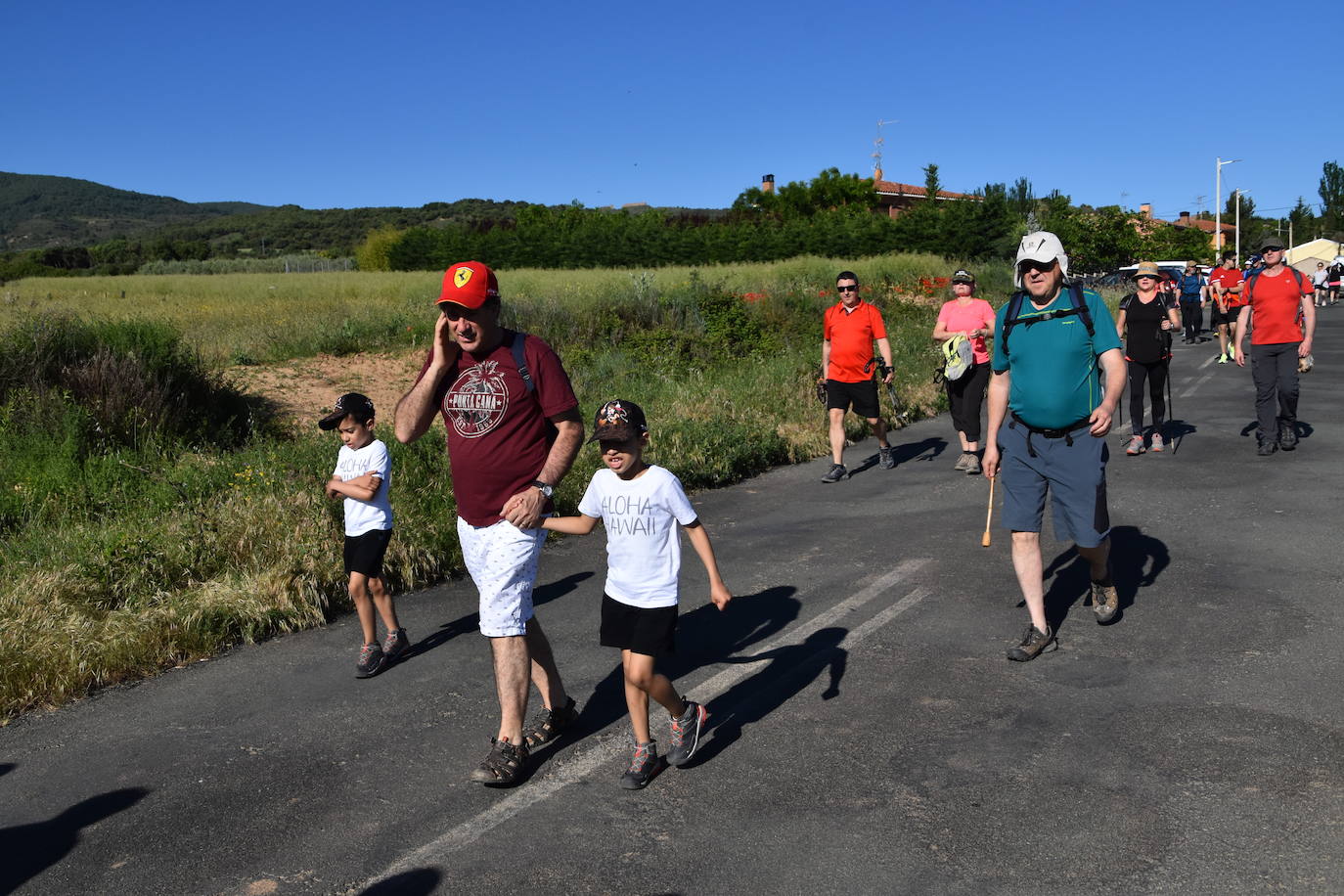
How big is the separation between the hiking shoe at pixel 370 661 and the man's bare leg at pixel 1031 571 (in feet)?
10.7

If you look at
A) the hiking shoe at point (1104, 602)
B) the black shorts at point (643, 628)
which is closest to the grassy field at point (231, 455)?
the black shorts at point (643, 628)

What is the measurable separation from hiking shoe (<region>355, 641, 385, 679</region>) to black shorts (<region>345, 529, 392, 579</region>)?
0.36 metres

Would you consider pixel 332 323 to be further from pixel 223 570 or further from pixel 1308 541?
pixel 1308 541

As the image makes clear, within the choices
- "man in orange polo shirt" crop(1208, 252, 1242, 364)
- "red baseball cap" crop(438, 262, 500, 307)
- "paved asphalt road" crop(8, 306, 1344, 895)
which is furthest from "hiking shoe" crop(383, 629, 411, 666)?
"man in orange polo shirt" crop(1208, 252, 1242, 364)

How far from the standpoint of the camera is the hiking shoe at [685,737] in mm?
4402

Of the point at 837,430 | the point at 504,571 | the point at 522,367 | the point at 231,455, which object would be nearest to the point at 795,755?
the point at 504,571

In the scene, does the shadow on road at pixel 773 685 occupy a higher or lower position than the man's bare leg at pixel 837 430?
lower

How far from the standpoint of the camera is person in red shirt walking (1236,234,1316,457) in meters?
10.5

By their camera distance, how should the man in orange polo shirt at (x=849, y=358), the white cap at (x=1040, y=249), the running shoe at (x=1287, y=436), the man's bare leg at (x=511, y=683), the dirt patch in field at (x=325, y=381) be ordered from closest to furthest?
the man's bare leg at (x=511, y=683)
the white cap at (x=1040, y=249)
the man in orange polo shirt at (x=849, y=358)
the running shoe at (x=1287, y=436)
the dirt patch in field at (x=325, y=381)

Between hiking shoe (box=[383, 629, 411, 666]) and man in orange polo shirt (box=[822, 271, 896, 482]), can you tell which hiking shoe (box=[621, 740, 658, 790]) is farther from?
man in orange polo shirt (box=[822, 271, 896, 482])

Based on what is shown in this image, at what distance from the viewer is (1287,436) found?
36.1ft

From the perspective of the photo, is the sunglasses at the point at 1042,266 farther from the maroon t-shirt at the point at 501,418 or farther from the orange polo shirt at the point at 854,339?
the orange polo shirt at the point at 854,339

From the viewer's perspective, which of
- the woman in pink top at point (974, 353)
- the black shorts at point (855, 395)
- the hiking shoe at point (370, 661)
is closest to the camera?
the hiking shoe at point (370, 661)

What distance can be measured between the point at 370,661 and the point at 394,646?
0.24 m
